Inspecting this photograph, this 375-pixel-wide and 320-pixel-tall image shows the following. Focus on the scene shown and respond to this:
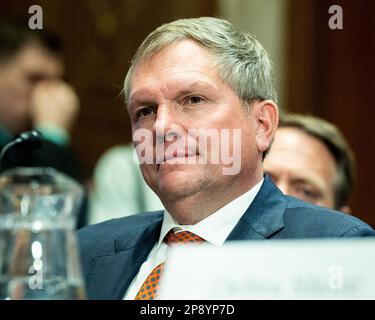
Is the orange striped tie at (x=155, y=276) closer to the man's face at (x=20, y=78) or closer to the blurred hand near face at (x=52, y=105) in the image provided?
the man's face at (x=20, y=78)

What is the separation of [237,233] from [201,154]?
185 mm

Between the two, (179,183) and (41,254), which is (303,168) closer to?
(179,183)

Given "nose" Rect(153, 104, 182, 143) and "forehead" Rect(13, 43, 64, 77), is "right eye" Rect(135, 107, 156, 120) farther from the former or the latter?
"forehead" Rect(13, 43, 64, 77)

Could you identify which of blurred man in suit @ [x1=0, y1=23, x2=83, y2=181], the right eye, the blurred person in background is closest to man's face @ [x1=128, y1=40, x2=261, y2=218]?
the right eye

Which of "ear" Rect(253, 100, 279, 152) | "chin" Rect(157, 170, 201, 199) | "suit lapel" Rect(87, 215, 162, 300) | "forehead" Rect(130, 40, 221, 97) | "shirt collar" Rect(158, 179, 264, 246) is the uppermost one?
"forehead" Rect(130, 40, 221, 97)

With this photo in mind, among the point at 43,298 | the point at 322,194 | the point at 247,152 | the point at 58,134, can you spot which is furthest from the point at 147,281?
the point at 58,134

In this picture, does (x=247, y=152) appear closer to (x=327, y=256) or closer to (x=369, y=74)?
(x=327, y=256)

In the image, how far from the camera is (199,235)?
1813 millimetres

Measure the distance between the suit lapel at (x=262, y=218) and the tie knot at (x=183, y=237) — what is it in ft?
0.24

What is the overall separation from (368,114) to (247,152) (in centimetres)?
263

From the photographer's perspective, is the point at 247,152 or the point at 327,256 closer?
the point at 327,256

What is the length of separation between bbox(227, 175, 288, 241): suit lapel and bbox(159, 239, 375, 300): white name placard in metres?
0.75

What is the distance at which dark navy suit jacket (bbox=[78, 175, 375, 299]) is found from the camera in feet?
5.80

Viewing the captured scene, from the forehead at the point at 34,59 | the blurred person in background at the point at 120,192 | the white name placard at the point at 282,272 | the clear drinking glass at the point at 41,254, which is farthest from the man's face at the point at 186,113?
the forehead at the point at 34,59
